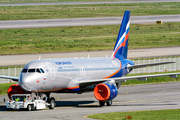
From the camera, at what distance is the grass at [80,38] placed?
310ft

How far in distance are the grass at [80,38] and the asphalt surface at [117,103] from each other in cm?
3799

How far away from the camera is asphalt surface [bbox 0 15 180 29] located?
127 meters

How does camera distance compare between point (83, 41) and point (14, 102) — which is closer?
point (14, 102)

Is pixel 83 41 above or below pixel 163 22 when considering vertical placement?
below

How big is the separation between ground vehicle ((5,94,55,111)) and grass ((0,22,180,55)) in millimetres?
51278

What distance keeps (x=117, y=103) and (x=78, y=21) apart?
312 ft

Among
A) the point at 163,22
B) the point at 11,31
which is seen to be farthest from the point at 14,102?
the point at 163,22

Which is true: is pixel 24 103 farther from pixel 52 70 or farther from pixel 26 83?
pixel 52 70

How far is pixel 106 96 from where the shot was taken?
3959cm

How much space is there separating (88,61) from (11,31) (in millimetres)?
75253

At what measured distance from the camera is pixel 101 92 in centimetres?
3994

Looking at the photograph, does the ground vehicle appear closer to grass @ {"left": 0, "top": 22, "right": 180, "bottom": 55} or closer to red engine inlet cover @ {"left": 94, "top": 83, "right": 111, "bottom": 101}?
red engine inlet cover @ {"left": 94, "top": 83, "right": 111, "bottom": 101}

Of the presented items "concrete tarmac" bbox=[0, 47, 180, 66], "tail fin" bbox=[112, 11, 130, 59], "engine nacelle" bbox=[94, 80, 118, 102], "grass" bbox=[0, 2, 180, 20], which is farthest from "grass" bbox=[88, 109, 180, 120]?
"grass" bbox=[0, 2, 180, 20]

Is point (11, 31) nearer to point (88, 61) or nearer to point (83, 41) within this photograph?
point (83, 41)
